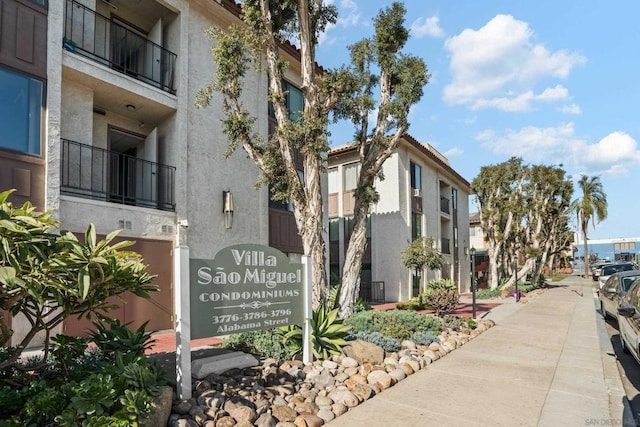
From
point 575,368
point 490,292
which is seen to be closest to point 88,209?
point 575,368

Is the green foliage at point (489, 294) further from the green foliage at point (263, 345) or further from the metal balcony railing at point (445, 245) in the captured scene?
the green foliage at point (263, 345)

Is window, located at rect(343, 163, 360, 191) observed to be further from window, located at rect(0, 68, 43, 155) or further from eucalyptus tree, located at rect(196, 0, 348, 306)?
window, located at rect(0, 68, 43, 155)

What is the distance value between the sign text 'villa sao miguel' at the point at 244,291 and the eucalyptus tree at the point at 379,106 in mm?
3072

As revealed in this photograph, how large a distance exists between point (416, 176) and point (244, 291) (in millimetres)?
19596

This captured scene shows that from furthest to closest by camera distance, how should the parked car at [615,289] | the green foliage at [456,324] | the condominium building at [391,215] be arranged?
the condominium building at [391,215], the parked car at [615,289], the green foliage at [456,324]

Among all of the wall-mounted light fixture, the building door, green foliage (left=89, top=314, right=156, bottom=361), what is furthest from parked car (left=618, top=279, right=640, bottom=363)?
the building door

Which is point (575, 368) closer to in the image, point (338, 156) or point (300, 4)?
point (300, 4)

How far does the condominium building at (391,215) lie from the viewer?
70.5 ft

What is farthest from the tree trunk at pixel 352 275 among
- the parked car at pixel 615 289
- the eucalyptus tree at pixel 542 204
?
the eucalyptus tree at pixel 542 204

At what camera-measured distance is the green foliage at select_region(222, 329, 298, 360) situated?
22.5 feet

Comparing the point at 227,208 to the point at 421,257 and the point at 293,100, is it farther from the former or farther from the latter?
the point at 421,257

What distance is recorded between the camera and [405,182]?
22.4 m

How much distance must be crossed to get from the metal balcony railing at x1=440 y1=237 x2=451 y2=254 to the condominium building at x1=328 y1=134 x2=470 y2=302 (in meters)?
1.86

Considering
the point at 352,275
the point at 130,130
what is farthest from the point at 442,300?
the point at 130,130
